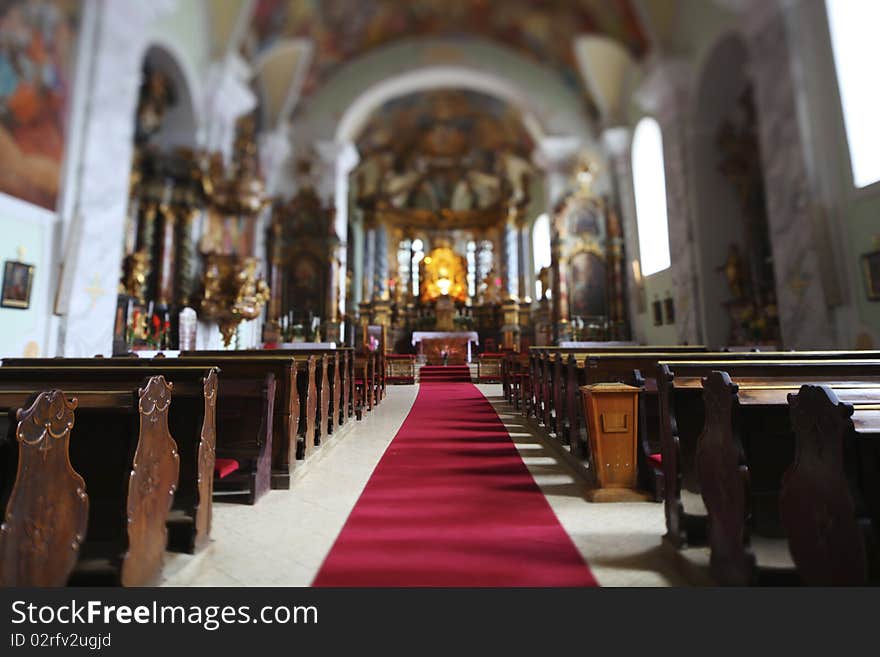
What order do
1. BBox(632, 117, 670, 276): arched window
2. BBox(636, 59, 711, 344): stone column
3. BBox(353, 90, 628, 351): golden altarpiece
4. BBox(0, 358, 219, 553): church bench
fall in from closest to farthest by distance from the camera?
BBox(0, 358, 219, 553): church bench < BBox(636, 59, 711, 344): stone column < BBox(632, 117, 670, 276): arched window < BBox(353, 90, 628, 351): golden altarpiece

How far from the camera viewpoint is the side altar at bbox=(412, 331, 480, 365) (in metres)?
14.0

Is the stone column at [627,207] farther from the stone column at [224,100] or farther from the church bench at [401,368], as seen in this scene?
the stone column at [224,100]

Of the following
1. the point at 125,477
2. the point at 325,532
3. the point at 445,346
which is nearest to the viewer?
the point at 125,477

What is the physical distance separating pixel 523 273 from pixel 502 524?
52.3 ft

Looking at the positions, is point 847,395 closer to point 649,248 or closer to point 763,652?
point 763,652

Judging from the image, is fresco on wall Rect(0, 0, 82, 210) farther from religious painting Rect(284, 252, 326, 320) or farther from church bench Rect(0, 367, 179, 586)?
religious painting Rect(284, 252, 326, 320)

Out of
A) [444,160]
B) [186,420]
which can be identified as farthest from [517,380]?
[444,160]

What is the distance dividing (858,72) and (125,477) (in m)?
8.69

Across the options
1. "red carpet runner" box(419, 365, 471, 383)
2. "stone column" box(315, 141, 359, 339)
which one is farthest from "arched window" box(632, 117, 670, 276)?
"stone column" box(315, 141, 359, 339)

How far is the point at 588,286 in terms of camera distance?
13086 millimetres

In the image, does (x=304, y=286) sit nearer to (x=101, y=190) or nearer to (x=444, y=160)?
(x=101, y=190)

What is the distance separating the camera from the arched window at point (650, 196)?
37.0 feet

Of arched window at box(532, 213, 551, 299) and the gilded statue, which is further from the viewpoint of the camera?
arched window at box(532, 213, 551, 299)

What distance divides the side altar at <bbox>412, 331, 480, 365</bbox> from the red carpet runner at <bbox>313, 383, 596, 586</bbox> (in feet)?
32.3
